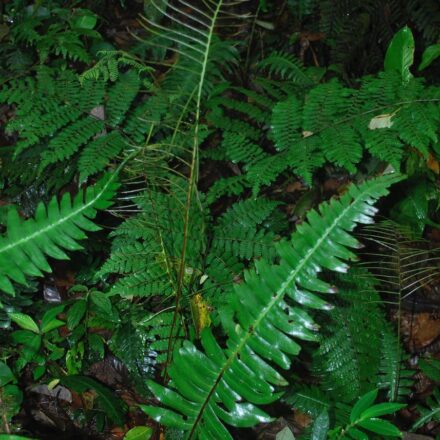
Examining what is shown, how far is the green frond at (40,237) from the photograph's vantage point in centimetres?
127

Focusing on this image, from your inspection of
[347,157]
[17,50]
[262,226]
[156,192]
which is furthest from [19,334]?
[17,50]

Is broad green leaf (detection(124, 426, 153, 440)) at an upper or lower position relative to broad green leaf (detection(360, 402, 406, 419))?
lower

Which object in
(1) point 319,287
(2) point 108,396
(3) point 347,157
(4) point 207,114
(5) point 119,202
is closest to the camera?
(1) point 319,287

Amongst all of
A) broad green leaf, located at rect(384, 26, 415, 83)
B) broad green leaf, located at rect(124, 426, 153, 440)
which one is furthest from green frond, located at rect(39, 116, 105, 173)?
broad green leaf, located at rect(384, 26, 415, 83)

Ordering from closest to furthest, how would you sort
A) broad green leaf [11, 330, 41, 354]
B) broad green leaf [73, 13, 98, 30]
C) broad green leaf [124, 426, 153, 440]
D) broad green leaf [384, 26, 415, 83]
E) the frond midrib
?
the frond midrib < broad green leaf [124, 426, 153, 440] < broad green leaf [11, 330, 41, 354] < broad green leaf [384, 26, 415, 83] < broad green leaf [73, 13, 98, 30]

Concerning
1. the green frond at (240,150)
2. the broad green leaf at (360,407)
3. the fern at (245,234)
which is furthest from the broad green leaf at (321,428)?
the green frond at (240,150)

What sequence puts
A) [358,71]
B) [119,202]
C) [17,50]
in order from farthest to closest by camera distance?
[358,71], [17,50], [119,202]

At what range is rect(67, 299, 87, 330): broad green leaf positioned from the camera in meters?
2.23

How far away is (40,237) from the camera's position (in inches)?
50.9

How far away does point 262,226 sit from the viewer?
247cm

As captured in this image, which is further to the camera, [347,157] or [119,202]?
[119,202]

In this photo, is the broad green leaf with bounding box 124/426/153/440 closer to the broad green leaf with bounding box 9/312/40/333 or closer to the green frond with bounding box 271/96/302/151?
the broad green leaf with bounding box 9/312/40/333

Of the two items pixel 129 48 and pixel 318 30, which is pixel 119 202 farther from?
pixel 318 30

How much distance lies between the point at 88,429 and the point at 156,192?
1.23m
